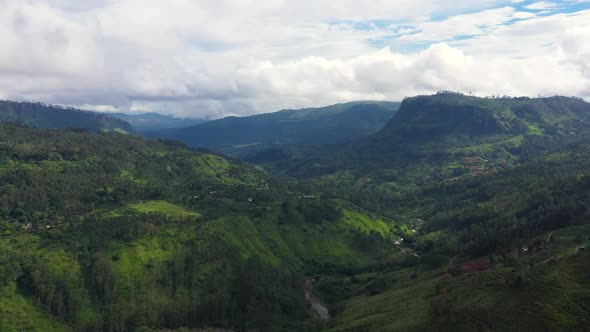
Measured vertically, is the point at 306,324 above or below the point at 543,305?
below

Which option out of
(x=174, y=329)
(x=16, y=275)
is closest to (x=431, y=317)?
(x=174, y=329)

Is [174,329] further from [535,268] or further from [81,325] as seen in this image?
[535,268]

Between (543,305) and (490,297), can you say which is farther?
(490,297)

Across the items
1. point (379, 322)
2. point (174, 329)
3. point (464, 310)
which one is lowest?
point (174, 329)

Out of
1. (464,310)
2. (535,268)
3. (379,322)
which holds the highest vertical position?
(535,268)

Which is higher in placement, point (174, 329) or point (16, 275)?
point (16, 275)

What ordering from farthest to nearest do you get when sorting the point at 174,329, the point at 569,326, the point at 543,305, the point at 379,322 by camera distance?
the point at 174,329, the point at 379,322, the point at 543,305, the point at 569,326

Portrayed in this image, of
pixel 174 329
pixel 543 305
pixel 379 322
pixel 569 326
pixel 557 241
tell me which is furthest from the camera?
pixel 174 329

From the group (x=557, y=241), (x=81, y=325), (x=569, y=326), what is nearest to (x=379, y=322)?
(x=569, y=326)

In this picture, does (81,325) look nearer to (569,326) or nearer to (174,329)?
(174,329)
